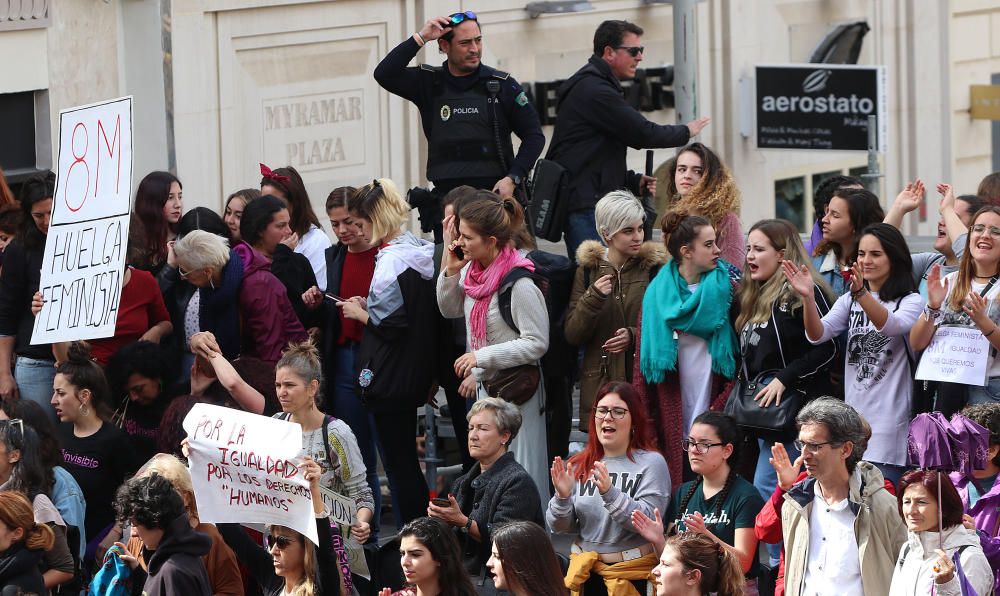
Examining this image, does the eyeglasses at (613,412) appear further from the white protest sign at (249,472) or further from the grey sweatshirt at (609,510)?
the white protest sign at (249,472)

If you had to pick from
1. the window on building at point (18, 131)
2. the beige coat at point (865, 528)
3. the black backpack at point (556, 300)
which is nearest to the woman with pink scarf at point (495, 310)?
the black backpack at point (556, 300)

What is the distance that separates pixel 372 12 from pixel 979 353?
861 cm

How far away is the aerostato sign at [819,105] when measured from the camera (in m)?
18.9

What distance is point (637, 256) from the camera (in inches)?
342

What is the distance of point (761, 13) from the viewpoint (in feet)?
68.3

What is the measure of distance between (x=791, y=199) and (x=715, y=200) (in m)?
12.9

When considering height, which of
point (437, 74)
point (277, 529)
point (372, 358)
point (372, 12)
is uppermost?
point (372, 12)

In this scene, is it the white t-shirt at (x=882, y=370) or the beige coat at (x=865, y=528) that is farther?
the white t-shirt at (x=882, y=370)

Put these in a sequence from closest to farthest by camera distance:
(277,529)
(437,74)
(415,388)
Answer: (277,529) → (415,388) → (437,74)

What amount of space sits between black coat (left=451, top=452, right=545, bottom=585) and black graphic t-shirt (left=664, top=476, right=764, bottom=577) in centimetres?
59

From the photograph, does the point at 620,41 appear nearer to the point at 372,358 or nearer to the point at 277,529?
the point at 372,358

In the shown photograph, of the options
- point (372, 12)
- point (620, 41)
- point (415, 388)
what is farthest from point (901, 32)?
point (415, 388)

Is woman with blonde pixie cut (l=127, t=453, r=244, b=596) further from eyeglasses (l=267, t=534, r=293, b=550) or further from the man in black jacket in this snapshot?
the man in black jacket

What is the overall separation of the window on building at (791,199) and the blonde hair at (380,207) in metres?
12.7
